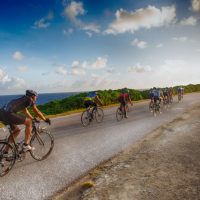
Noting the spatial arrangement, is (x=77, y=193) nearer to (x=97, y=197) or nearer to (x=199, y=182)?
(x=97, y=197)

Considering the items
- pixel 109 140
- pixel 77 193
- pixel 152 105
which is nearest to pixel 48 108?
pixel 152 105

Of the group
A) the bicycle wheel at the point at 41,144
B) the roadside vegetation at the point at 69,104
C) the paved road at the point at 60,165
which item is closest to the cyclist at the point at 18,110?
the bicycle wheel at the point at 41,144

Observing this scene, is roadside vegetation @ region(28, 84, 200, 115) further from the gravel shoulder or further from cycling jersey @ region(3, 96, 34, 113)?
the gravel shoulder

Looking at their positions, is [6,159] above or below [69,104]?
below

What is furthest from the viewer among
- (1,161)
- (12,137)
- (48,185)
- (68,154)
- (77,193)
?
(68,154)

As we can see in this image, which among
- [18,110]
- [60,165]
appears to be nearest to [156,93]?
[60,165]

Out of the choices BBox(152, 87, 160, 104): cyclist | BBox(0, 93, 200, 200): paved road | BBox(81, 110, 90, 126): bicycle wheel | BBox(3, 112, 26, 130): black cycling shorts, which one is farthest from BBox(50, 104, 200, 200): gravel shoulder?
BBox(152, 87, 160, 104): cyclist

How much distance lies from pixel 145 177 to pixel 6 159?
345 cm

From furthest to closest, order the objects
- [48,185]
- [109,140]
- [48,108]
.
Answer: [48,108] → [109,140] → [48,185]

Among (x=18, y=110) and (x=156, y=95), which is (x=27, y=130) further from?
(x=156, y=95)

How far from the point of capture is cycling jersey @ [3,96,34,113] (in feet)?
13.5

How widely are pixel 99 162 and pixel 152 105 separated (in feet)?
32.0

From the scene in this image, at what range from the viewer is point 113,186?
3.16m

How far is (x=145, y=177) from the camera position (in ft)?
11.3
